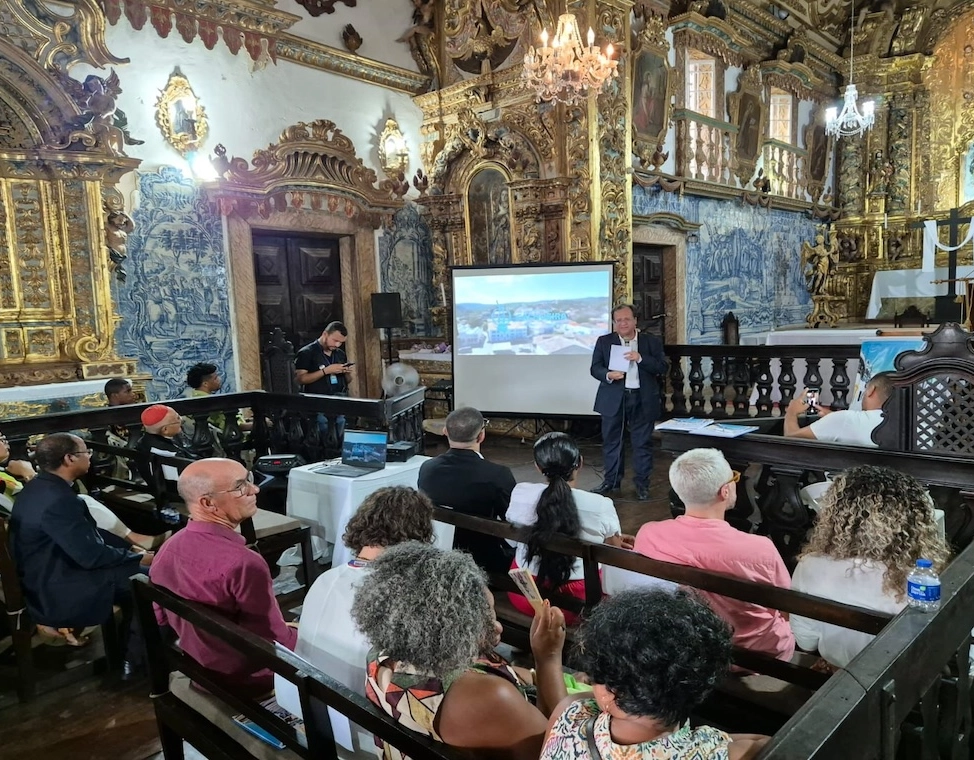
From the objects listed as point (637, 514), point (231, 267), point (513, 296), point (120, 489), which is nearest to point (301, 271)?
point (231, 267)

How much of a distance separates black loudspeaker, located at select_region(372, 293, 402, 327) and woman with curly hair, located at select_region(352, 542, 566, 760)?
739 cm

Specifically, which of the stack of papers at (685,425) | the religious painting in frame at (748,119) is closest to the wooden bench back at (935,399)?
the stack of papers at (685,425)

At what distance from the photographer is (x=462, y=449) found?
316 centimetres

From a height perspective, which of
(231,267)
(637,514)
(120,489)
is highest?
(231,267)

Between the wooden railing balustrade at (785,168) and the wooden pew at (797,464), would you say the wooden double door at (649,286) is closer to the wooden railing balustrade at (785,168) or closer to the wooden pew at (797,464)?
the wooden railing balustrade at (785,168)

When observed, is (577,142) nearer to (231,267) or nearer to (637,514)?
(231,267)

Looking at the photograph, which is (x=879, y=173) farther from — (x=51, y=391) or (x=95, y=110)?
(x=51, y=391)

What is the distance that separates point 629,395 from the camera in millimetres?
5520

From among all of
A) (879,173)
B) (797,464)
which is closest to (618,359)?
(797,464)

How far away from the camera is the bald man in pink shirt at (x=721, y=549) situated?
211cm

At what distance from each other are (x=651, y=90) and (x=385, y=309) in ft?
14.7

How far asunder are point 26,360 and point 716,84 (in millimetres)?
9460

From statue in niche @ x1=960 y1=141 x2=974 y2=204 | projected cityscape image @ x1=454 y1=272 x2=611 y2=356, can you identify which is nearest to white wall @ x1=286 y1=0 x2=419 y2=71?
projected cityscape image @ x1=454 y1=272 x2=611 y2=356

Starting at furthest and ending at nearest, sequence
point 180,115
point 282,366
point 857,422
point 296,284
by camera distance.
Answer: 1. point 296,284
2. point 180,115
3. point 282,366
4. point 857,422
